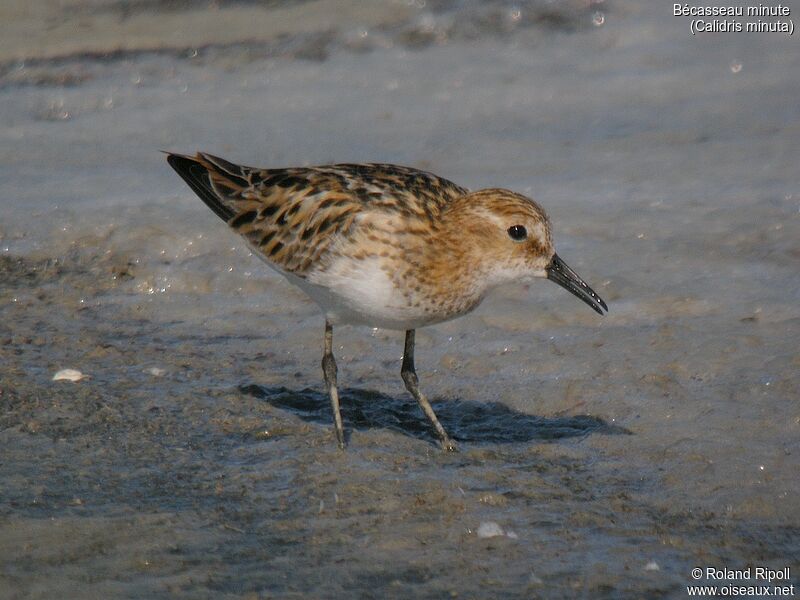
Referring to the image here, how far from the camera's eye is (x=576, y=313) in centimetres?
828

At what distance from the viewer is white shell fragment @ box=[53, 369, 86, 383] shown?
7.38m

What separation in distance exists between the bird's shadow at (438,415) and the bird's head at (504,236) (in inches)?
34.8

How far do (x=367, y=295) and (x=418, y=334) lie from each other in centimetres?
179

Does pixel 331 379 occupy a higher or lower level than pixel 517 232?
lower

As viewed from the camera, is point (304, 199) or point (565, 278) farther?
point (304, 199)

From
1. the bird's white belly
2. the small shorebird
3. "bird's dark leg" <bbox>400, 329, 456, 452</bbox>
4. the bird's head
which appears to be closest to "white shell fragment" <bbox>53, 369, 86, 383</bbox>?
the small shorebird

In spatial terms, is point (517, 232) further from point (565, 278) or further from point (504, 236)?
point (565, 278)

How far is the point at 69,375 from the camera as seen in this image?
743 centimetres

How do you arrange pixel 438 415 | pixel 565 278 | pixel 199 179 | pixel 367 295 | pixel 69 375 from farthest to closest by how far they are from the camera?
pixel 199 179, pixel 69 375, pixel 438 415, pixel 565 278, pixel 367 295

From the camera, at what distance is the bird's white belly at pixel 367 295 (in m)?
6.44

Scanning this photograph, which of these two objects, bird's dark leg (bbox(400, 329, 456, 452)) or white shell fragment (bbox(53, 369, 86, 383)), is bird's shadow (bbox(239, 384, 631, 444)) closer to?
bird's dark leg (bbox(400, 329, 456, 452))

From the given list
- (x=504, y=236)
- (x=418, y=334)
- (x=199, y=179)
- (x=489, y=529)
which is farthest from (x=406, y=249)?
(x=418, y=334)

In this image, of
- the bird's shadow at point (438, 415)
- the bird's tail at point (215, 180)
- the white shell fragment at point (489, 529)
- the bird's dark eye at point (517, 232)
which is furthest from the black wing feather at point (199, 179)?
the white shell fragment at point (489, 529)

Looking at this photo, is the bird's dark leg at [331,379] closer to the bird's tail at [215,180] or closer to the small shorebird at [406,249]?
the small shorebird at [406,249]
